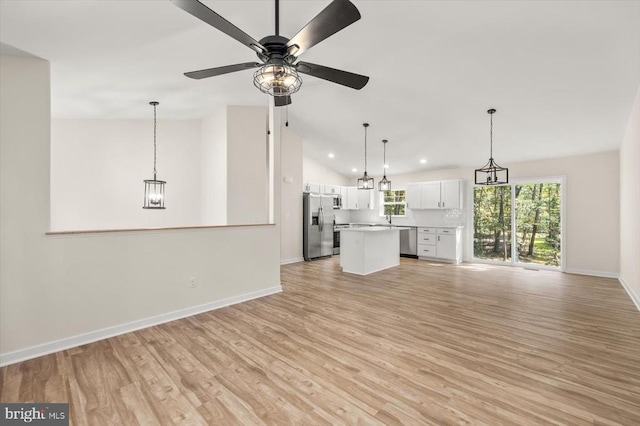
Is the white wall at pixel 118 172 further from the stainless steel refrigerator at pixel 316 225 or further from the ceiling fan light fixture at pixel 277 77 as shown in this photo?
the ceiling fan light fixture at pixel 277 77

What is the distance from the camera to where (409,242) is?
323 inches

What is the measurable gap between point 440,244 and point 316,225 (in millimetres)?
3225

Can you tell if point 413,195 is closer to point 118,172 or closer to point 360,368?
point 360,368

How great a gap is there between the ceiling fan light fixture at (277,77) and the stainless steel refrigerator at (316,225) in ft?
17.1

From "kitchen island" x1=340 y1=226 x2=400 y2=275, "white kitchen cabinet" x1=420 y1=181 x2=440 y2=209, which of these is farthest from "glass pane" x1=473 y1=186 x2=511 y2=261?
"kitchen island" x1=340 y1=226 x2=400 y2=275

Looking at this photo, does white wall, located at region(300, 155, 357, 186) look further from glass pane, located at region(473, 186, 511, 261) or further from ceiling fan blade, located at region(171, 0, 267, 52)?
ceiling fan blade, located at region(171, 0, 267, 52)

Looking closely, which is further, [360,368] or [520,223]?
[520,223]

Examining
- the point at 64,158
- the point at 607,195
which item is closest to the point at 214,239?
the point at 64,158

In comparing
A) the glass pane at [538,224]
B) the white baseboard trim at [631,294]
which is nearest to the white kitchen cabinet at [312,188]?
the glass pane at [538,224]

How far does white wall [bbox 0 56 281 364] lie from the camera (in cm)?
254

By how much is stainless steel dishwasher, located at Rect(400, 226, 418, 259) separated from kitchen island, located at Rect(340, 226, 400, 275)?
1845mm

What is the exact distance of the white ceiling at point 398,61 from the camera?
8.17 ft

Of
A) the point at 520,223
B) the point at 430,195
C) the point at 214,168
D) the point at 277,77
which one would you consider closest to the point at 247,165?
the point at 214,168

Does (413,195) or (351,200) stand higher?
(413,195)
